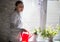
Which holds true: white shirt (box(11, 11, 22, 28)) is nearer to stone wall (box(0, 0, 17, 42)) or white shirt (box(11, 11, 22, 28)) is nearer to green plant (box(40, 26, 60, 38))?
stone wall (box(0, 0, 17, 42))

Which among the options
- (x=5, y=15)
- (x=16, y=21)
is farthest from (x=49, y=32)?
(x=5, y=15)

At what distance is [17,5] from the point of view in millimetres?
2387

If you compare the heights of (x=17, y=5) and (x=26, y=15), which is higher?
(x=17, y=5)

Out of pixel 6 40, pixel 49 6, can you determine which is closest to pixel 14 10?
pixel 6 40

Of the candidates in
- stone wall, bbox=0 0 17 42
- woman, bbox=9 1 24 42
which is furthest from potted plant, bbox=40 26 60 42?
stone wall, bbox=0 0 17 42

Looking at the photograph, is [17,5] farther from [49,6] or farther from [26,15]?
[49,6]

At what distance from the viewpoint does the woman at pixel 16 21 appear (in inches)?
91.6

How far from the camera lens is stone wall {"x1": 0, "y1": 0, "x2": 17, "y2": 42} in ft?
7.90

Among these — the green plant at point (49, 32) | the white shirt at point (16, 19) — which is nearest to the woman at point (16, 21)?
the white shirt at point (16, 19)

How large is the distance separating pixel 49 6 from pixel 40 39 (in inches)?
23.9

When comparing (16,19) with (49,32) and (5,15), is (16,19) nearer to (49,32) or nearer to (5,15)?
(5,15)

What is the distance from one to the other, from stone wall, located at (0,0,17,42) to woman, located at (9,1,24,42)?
0.08 m

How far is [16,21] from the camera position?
233cm

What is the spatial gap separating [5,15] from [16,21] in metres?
0.23
